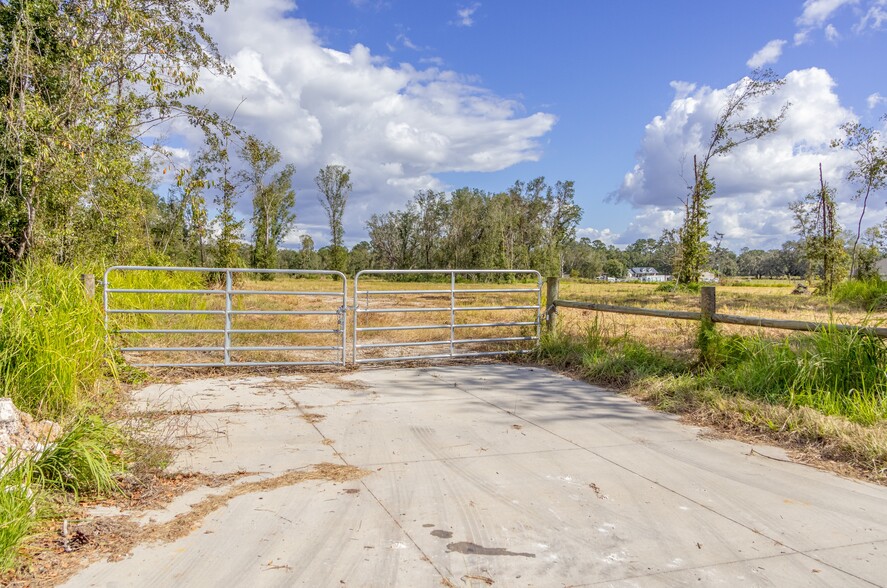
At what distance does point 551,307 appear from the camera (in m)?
8.83

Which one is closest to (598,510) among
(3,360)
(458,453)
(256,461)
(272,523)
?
(458,453)

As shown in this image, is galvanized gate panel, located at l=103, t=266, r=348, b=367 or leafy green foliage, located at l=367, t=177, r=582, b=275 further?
Answer: leafy green foliage, located at l=367, t=177, r=582, b=275

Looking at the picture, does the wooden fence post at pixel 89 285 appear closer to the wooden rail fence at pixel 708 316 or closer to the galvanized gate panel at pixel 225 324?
the galvanized gate panel at pixel 225 324

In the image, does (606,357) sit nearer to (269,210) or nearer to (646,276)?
(269,210)

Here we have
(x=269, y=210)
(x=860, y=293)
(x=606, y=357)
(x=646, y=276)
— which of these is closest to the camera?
(x=606, y=357)

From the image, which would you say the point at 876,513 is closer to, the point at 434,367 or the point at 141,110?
the point at 434,367

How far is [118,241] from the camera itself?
11508 millimetres

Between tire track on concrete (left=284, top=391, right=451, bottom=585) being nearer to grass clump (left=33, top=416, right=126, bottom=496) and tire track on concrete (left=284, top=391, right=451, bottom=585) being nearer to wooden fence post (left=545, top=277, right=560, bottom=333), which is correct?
grass clump (left=33, top=416, right=126, bottom=496)

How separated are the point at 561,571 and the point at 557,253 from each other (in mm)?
54989

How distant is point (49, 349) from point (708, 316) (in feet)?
21.8

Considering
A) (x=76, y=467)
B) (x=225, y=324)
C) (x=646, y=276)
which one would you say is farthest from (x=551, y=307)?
(x=646, y=276)

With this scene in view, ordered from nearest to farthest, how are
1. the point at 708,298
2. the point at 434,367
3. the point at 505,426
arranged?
the point at 505,426
the point at 708,298
the point at 434,367

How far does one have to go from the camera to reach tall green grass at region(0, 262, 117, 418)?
4.30 metres

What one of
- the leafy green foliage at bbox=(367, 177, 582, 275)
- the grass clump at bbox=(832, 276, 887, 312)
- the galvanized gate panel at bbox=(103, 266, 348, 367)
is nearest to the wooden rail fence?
the galvanized gate panel at bbox=(103, 266, 348, 367)
